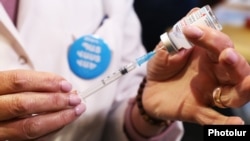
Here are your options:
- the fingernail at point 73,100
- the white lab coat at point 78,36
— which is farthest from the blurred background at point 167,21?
the fingernail at point 73,100

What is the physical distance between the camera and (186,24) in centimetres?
47

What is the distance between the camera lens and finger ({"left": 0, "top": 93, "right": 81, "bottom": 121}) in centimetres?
48

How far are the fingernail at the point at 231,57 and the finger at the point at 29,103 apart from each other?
0.20 metres

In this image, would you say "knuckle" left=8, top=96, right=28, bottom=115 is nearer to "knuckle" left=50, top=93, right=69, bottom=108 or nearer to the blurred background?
"knuckle" left=50, top=93, right=69, bottom=108

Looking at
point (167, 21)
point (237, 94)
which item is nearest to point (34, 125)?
point (237, 94)

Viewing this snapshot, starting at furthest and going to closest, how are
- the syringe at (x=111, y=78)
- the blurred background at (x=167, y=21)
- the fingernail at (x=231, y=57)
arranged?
the blurred background at (x=167, y=21), the syringe at (x=111, y=78), the fingernail at (x=231, y=57)

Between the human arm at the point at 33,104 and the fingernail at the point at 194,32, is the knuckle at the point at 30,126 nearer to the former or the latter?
the human arm at the point at 33,104

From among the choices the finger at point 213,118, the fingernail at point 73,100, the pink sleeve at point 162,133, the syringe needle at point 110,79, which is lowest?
the pink sleeve at point 162,133

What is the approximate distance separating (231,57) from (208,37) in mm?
34

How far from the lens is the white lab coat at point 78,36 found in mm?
597

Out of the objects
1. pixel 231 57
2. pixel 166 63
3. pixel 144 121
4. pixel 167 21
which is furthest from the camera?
A: pixel 167 21

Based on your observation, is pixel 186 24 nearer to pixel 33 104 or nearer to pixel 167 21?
pixel 33 104

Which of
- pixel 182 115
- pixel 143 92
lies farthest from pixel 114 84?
pixel 182 115

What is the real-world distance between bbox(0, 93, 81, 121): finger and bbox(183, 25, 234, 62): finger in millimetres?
169
